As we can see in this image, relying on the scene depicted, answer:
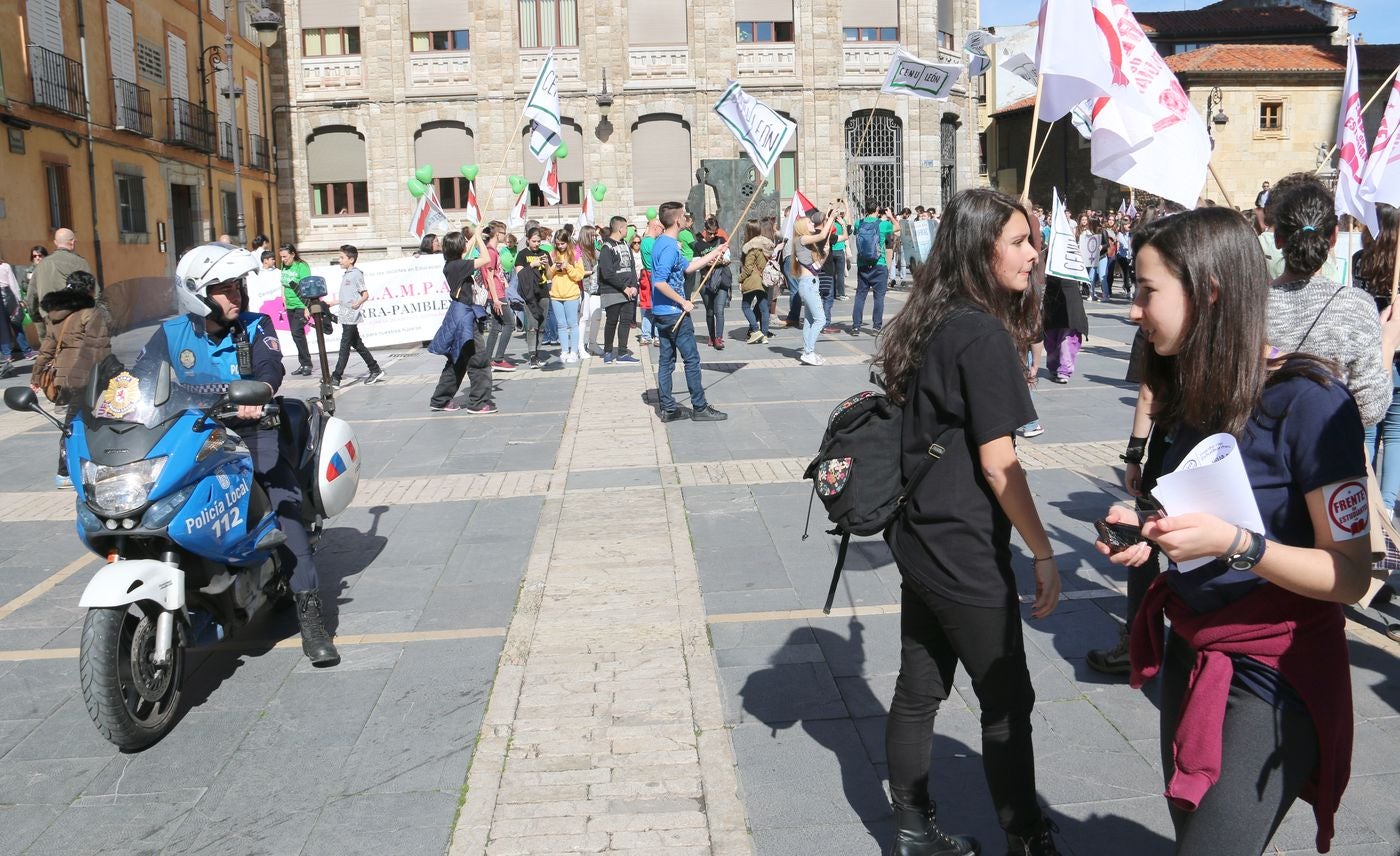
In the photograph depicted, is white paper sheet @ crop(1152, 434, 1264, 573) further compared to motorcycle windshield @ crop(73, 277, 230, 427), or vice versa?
motorcycle windshield @ crop(73, 277, 230, 427)

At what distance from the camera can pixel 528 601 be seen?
566 centimetres

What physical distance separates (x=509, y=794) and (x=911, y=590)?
59.3 inches

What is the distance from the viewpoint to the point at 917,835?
124 inches

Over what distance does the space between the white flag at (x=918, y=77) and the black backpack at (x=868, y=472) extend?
15588mm

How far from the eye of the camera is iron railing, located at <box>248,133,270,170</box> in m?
34.1

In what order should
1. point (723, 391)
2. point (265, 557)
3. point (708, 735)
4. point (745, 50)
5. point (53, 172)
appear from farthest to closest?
point (745, 50), point (53, 172), point (723, 391), point (265, 557), point (708, 735)

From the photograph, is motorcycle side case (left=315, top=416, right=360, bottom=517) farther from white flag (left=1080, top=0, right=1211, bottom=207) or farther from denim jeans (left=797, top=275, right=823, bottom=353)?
denim jeans (left=797, top=275, right=823, bottom=353)

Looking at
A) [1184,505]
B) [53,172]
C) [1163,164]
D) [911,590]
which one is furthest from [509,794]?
[53,172]

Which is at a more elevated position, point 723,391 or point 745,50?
point 745,50

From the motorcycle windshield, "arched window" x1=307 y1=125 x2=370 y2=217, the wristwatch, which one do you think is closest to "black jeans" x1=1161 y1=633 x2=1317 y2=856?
the wristwatch

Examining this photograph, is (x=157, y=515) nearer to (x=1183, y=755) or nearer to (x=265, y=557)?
(x=265, y=557)

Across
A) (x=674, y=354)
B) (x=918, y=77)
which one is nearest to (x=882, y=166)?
(x=918, y=77)

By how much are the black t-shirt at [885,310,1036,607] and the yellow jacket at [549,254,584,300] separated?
1239cm

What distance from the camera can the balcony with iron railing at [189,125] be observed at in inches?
1165
